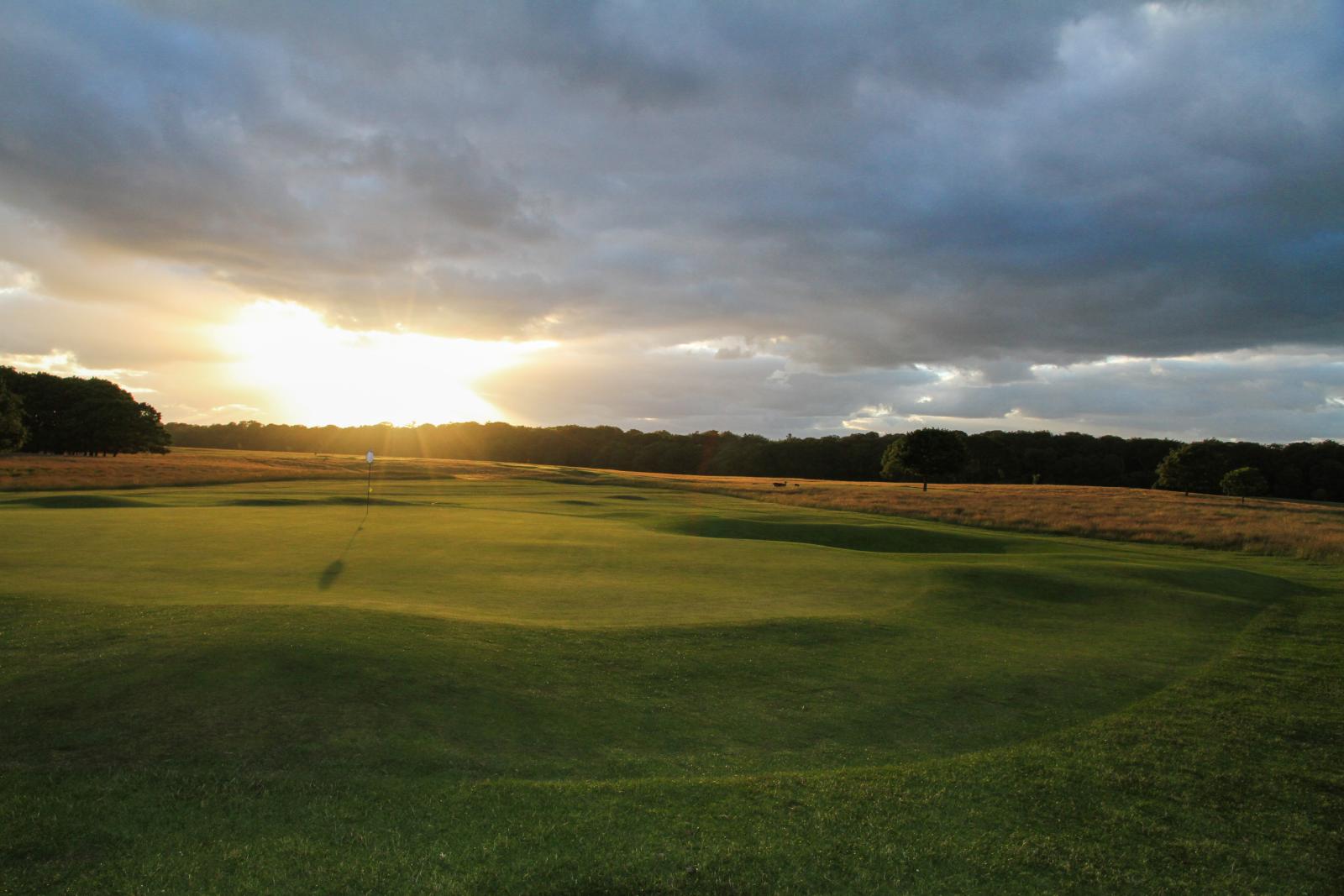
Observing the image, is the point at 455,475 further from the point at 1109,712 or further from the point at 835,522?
the point at 1109,712

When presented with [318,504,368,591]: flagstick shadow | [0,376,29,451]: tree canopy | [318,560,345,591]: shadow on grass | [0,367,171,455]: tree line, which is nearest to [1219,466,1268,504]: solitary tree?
[318,504,368,591]: flagstick shadow

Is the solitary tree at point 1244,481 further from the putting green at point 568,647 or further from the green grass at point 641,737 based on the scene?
the green grass at point 641,737

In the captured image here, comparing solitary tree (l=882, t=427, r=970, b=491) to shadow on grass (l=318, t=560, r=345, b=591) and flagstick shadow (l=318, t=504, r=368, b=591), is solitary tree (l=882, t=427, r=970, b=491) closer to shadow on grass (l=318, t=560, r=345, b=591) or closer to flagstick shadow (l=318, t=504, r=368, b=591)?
flagstick shadow (l=318, t=504, r=368, b=591)

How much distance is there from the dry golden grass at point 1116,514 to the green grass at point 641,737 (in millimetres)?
24254

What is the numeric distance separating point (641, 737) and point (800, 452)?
466 feet

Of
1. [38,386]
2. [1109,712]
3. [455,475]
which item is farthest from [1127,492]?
[38,386]

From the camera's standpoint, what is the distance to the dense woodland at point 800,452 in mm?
109312

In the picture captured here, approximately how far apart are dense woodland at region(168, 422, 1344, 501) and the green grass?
80632mm

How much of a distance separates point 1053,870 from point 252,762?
8669 millimetres

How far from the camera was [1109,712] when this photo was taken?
467 inches

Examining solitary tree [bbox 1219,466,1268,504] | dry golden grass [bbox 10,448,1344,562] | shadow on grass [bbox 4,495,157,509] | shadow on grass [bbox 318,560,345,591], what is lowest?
shadow on grass [bbox 4,495,157,509]

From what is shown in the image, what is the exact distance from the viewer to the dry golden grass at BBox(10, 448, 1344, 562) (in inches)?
1649

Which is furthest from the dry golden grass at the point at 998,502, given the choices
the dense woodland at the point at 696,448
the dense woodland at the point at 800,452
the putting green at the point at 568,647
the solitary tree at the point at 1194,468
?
the dense woodland at the point at 800,452

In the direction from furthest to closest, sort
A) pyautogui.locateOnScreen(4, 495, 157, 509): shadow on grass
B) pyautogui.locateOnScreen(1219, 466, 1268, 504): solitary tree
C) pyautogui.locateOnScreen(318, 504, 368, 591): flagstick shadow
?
pyautogui.locateOnScreen(1219, 466, 1268, 504): solitary tree, pyautogui.locateOnScreen(4, 495, 157, 509): shadow on grass, pyautogui.locateOnScreen(318, 504, 368, 591): flagstick shadow
